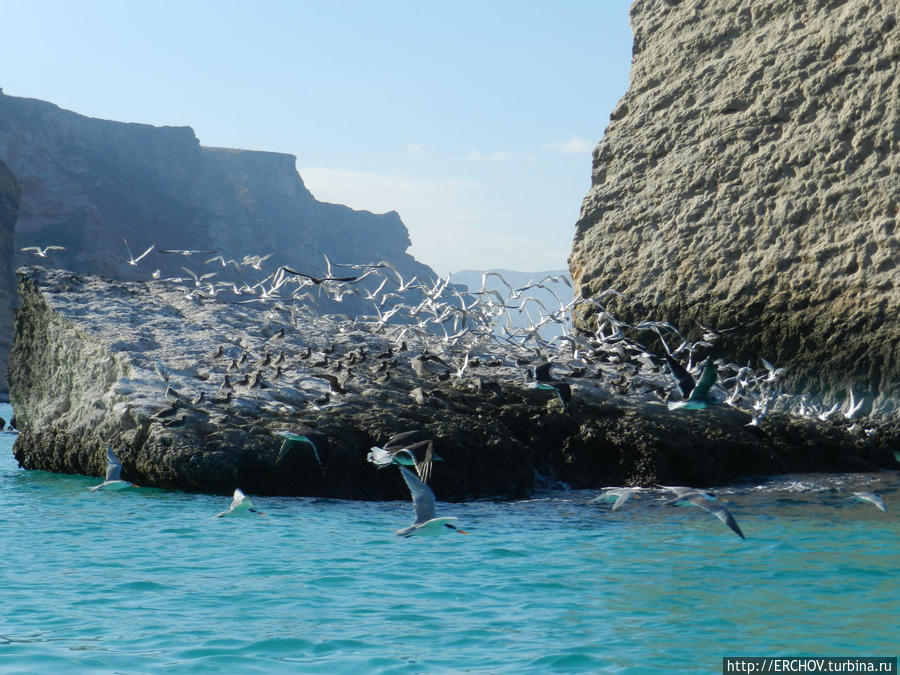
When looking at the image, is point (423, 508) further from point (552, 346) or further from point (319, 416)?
point (552, 346)

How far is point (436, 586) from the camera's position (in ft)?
22.8

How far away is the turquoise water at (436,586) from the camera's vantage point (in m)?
5.46

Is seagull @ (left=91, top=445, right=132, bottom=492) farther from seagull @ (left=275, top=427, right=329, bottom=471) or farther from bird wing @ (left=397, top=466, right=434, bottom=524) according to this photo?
bird wing @ (left=397, top=466, right=434, bottom=524)

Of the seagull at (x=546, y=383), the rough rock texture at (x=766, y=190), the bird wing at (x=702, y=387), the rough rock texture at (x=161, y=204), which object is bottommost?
the seagull at (x=546, y=383)

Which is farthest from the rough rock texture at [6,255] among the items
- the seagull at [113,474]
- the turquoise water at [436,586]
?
the turquoise water at [436,586]

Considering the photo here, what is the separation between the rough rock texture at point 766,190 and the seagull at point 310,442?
27.2ft

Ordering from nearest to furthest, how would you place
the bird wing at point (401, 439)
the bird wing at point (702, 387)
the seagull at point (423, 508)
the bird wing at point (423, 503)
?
the seagull at point (423, 508) → the bird wing at point (423, 503) → the bird wing at point (702, 387) → the bird wing at point (401, 439)

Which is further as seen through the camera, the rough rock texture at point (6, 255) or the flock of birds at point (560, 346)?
the rough rock texture at point (6, 255)

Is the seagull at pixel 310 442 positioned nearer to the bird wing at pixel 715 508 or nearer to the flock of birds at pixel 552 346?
the flock of birds at pixel 552 346

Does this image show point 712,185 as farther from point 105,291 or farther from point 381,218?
point 381,218

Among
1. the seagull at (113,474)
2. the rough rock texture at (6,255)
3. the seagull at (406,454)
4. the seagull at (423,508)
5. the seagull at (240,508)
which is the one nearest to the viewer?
the seagull at (423,508)

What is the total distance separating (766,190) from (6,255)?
59.0m

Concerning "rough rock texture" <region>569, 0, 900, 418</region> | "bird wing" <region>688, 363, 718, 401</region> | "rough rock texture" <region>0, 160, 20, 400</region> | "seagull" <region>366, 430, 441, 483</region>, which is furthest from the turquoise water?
"rough rock texture" <region>0, 160, 20, 400</region>

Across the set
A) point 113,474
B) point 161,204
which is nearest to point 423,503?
point 113,474
